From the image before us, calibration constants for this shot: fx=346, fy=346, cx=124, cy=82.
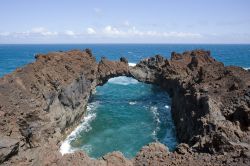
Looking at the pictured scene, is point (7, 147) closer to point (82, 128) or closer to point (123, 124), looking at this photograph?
point (82, 128)

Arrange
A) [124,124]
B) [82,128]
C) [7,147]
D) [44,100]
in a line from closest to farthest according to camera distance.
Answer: [7,147], [44,100], [82,128], [124,124]

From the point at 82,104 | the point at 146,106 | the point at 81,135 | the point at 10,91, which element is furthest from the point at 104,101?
the point at 10,91

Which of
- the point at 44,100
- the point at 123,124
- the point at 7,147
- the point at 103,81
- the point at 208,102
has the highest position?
the point at 208,102

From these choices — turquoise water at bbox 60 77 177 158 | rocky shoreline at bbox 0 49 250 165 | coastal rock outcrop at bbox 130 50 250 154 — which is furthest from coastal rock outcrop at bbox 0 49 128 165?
coastal rock outcrop at bbox 130 50 250 154

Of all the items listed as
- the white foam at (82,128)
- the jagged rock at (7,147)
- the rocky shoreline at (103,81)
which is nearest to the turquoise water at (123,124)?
the white foam at (82,128)

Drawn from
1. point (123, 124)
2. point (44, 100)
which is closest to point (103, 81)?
point (123, 124)

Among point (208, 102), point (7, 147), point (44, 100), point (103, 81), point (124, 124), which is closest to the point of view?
point (7, 147)

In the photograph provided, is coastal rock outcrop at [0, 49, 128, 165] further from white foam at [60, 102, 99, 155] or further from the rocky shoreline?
white foam at [60, 102, 99, 155]
